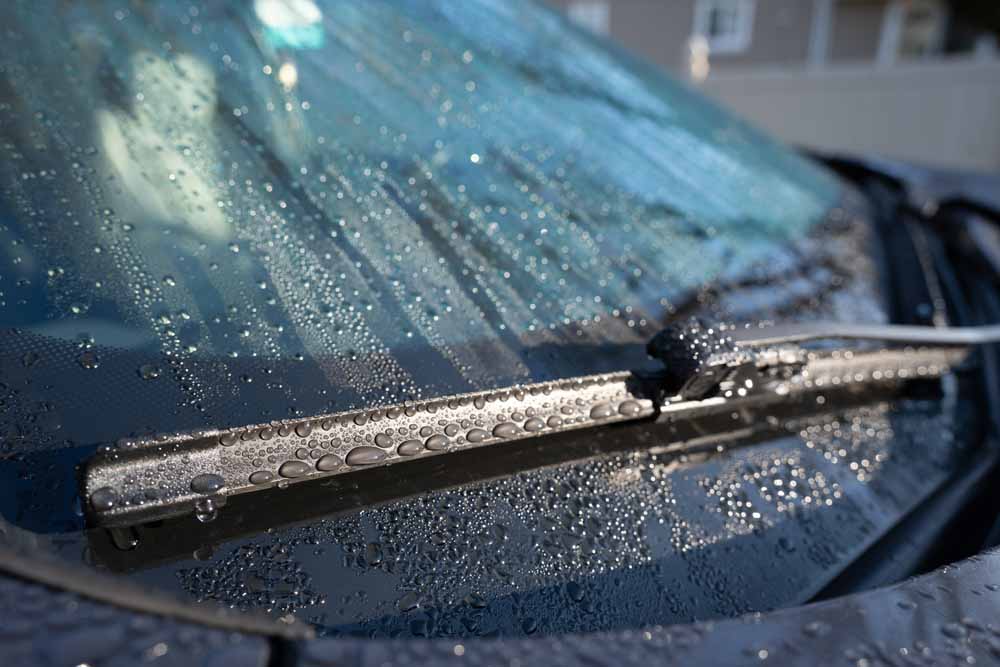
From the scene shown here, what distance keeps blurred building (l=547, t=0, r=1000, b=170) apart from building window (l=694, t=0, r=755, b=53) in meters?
0.02

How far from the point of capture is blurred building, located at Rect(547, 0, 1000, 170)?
9734mm

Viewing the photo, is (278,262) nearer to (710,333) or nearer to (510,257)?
(510,257)

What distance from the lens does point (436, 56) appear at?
1.71 metres

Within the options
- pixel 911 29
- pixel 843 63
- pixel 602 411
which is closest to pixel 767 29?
pixel 843 63

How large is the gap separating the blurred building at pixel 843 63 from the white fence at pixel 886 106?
13 mm

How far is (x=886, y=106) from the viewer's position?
10.1 m

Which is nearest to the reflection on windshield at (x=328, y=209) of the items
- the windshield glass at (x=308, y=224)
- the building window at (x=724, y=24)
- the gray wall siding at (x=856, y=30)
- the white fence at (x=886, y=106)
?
the windshield glass at (x=308, y=224)

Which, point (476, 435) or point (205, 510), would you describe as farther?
point (476, 435)

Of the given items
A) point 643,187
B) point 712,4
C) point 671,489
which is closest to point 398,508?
point 671,489

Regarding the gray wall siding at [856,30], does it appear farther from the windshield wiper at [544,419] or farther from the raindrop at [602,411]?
A: the raindrop at [602,411]

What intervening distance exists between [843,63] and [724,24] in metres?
2.27

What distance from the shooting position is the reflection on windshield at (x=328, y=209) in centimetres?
99

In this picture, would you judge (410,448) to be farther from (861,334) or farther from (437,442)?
(861,334)

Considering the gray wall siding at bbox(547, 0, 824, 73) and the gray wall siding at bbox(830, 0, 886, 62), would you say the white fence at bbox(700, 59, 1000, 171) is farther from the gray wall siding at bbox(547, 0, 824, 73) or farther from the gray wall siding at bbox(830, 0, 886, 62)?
the gray wall siding at bbox(830, 0, 886, 62)
